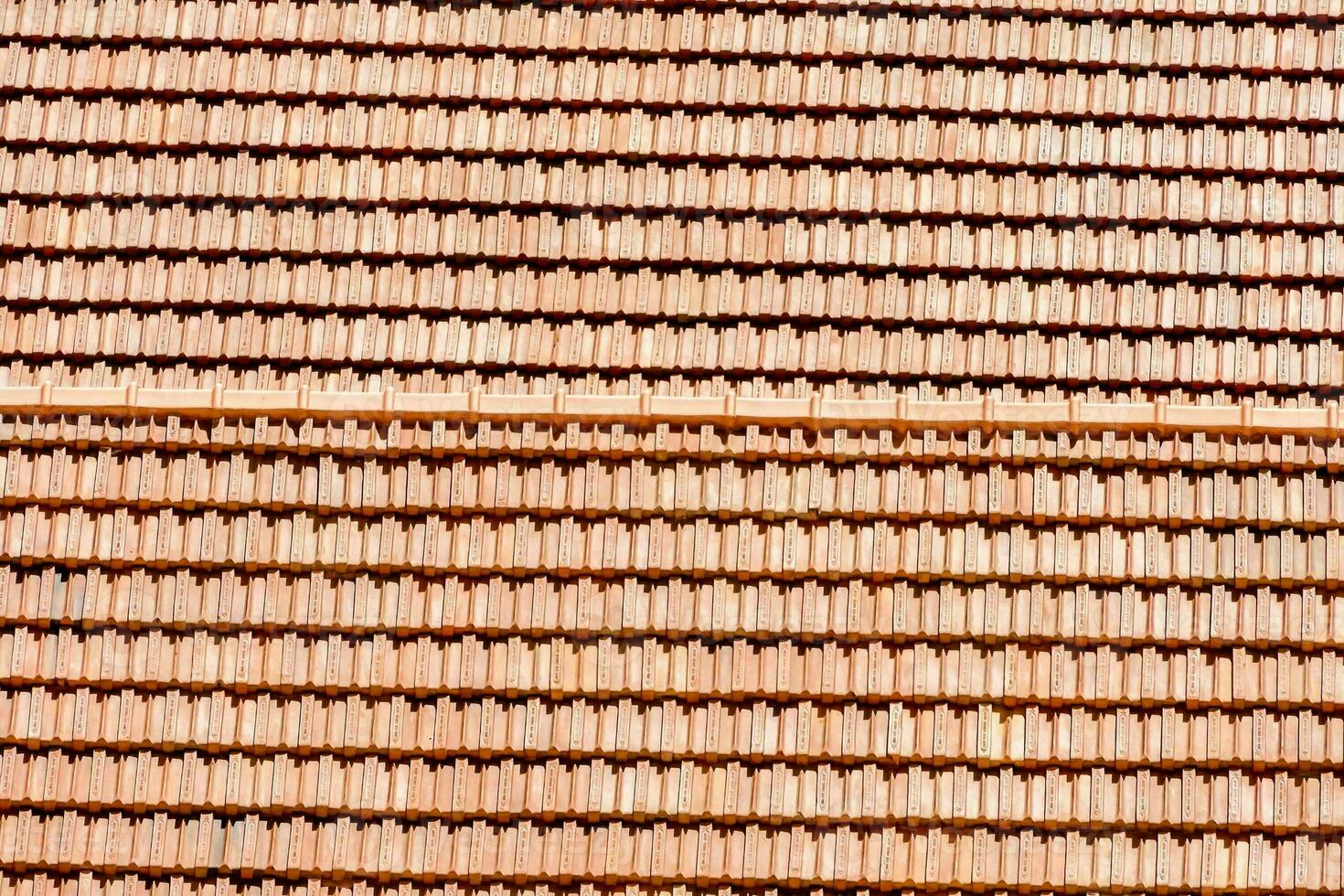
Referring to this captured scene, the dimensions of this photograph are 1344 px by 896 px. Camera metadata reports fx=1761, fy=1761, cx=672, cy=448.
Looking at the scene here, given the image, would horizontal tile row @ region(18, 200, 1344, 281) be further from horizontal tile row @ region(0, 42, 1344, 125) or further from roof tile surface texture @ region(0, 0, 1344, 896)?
horizontal tile row @ region(0, 42, 1344, 125)

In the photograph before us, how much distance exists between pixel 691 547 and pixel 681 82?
3405 mm

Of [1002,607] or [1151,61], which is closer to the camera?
[1002,607]

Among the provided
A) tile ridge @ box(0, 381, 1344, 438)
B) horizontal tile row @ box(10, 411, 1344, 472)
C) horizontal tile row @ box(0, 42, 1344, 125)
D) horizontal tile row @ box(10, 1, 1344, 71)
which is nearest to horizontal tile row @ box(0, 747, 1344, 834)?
horizontal tile row @ box(10, 411, 1344, 472)

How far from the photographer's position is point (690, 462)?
12094 millimetres

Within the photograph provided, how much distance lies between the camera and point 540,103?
12.7 meters

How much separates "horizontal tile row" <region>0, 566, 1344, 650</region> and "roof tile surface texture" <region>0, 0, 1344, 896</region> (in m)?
0.03

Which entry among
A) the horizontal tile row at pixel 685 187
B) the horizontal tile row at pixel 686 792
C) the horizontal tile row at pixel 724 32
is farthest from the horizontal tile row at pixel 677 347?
the horizontal tile row at pixel 686 792

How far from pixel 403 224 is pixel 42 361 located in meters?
2.72

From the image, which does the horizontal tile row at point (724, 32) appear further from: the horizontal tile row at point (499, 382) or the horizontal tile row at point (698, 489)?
the horizontal tile row at point (698, 489)

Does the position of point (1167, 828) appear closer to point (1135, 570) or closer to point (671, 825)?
point (1135, 570)

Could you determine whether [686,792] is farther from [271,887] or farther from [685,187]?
[685,187]

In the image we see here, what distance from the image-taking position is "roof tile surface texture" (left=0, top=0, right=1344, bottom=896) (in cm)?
1177

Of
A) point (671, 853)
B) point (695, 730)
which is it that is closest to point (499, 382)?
point (695, 730)

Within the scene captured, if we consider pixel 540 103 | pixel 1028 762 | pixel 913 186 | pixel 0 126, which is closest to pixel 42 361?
pixel 0 126
